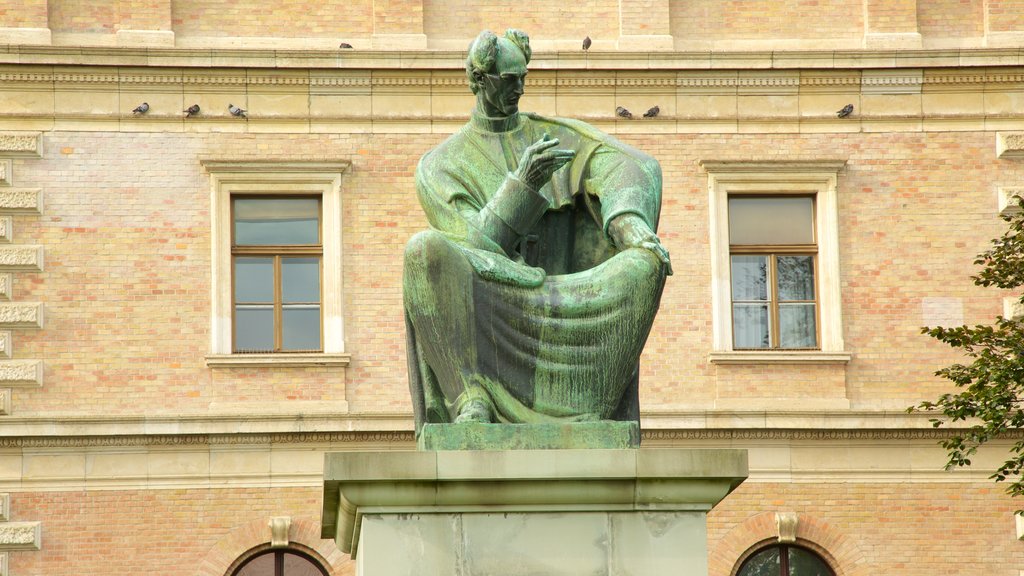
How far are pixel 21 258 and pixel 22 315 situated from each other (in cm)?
54

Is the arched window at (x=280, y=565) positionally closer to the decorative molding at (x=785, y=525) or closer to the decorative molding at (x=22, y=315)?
the decorative molding at (x=22, y=315)

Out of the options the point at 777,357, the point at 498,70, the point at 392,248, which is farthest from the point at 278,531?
the point at 498,70

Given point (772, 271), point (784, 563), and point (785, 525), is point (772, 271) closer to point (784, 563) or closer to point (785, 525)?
point (785, 525)

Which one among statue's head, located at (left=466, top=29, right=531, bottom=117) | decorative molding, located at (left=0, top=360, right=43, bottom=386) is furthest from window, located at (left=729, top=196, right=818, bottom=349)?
statue's head, located at (left=466, top=29, right=531, bottom=117)

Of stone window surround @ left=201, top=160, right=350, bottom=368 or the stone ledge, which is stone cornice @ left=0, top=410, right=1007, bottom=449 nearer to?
stone window surround @ left=201, top=160, right=350, bottom=368

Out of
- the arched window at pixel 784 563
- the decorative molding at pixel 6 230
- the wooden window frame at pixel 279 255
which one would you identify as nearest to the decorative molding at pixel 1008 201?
the arched window at pixel 784 563

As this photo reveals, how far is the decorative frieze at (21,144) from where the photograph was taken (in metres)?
22.0

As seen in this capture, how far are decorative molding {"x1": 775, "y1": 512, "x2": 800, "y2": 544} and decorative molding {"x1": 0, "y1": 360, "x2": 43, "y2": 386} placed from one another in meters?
7.00

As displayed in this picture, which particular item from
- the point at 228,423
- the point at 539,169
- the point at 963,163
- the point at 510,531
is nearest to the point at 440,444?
the point at 510,531

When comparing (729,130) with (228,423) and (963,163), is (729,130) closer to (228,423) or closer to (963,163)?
(963,163)

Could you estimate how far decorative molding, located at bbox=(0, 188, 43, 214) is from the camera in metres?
21.9

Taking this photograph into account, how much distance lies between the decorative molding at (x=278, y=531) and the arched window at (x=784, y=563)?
4296 millimetres

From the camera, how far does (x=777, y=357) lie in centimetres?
2225

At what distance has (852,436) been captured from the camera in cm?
2209
